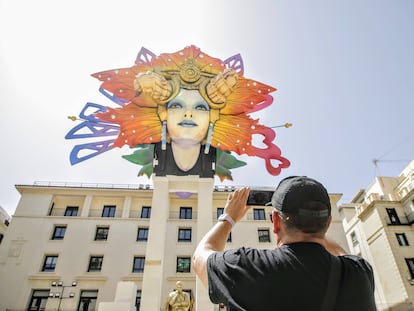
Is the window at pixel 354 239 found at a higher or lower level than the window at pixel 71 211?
lower

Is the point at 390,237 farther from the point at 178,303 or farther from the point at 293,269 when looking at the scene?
the point at 293,269

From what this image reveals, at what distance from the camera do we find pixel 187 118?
9.72m

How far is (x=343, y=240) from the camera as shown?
23.5 meters

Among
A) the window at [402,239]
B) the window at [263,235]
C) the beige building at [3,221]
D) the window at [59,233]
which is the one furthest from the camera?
the beige building at [3,221]

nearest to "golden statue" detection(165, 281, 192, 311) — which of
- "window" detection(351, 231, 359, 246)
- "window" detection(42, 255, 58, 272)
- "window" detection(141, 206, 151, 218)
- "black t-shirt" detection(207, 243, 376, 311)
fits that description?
"black t-shirt" detection(207, 243, 376, 311)

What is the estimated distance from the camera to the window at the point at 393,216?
22772mm

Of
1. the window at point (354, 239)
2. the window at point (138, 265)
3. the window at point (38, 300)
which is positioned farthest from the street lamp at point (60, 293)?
the window at point (354, 239)

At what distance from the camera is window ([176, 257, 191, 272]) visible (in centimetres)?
2188

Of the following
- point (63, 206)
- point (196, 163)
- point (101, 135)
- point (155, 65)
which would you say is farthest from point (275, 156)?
point (63, 206)

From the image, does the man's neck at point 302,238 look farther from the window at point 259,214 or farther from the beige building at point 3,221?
the beige building at point 3,221

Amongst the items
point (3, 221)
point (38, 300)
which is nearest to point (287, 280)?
point (38, 300)

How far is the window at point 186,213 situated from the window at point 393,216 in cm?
1586

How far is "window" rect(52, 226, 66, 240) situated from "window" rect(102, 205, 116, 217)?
3.24 metres

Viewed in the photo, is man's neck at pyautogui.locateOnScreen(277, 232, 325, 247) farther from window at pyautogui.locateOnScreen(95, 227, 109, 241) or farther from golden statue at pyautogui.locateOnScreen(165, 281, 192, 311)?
window at pyautogui.locateOnScreen(95, 227, 109, 241)
